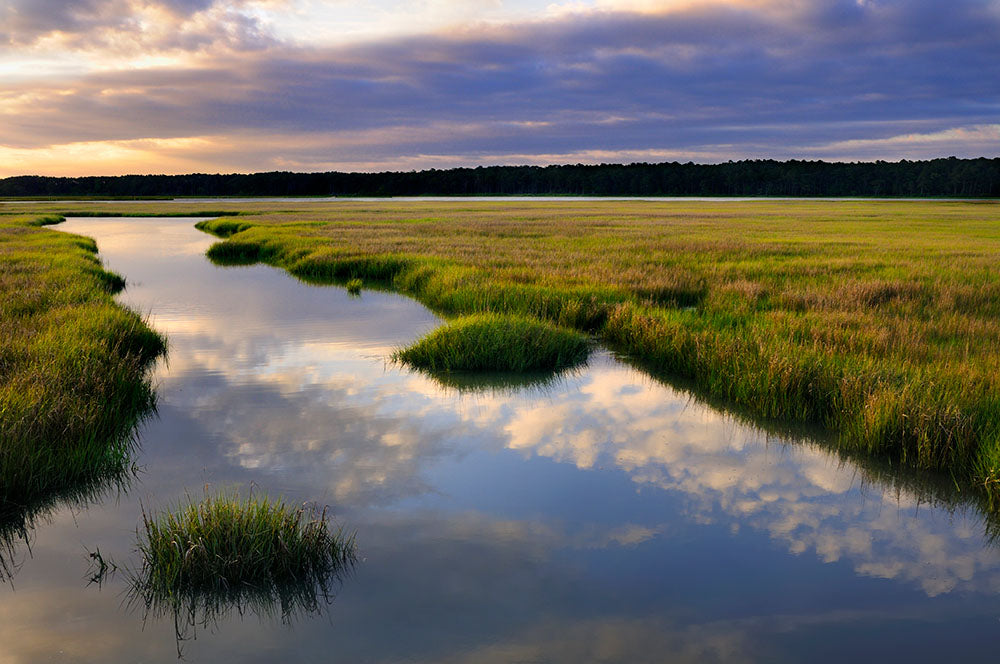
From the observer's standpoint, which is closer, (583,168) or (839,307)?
(839,307)

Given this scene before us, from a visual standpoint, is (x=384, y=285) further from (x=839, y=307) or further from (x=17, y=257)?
(x=839, y=307)

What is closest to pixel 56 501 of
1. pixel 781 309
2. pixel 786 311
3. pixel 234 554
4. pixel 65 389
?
pixel 65 389

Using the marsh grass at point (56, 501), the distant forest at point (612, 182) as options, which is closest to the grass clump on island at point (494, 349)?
the marsh grass at point (56, 501)

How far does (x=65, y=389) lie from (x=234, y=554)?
454 cm

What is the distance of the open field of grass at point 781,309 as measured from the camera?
784 centimetres

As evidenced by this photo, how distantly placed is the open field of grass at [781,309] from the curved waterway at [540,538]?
66 centimetres

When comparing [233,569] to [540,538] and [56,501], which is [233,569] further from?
[56,501]

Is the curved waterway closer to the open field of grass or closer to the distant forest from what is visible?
the open field of grass

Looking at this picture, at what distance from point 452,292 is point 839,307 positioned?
8.81m

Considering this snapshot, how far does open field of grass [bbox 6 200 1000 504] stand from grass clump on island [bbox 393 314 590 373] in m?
1.61

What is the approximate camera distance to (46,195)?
167 metres

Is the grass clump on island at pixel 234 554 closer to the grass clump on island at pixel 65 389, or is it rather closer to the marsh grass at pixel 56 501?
the marsh grass at pixel 56 501

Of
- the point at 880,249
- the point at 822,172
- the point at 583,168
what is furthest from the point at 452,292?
the point at 583,168

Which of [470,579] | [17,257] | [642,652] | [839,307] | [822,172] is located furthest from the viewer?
[822,172]
